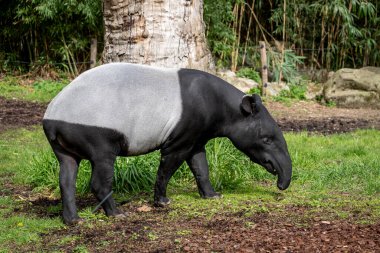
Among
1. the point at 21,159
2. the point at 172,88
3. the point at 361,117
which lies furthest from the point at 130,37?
the point at 361,117

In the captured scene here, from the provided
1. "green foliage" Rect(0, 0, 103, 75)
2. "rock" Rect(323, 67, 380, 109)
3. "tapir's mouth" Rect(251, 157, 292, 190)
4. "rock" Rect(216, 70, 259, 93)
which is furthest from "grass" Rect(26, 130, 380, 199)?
"green foliage" Rect(0, 0, 103, 75)

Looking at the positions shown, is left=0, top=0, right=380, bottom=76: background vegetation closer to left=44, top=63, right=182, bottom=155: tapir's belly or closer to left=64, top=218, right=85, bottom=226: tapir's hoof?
left=44, top=63, right=182, bottom=155: tapir's belly

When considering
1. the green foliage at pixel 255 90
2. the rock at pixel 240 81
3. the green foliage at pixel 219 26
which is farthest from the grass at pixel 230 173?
the green foliage at pixel 219 26

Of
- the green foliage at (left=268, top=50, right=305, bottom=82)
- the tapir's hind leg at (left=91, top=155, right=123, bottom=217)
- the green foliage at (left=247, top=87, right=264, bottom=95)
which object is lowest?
the green foliage at (left=247, top=87, right=264, bottom=95)

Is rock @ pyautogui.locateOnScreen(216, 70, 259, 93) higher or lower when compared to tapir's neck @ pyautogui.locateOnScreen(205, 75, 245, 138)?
lower

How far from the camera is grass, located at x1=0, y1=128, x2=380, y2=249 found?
18.6ft

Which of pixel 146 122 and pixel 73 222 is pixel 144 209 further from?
pixel 146 122

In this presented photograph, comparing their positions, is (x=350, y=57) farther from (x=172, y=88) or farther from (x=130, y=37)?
(x=172, y=88)

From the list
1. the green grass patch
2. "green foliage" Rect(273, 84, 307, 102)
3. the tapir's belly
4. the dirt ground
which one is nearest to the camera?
the dirt ground

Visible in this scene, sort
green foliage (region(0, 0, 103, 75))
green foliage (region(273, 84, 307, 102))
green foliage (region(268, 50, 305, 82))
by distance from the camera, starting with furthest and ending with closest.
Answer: green foliage (region(0, 0, 103, 75)) < green foliage (region(268, 50, 305, 82)) < green foliage (region(273, 84, 307, 102))

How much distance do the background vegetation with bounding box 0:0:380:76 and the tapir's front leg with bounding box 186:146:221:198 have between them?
9.78 m

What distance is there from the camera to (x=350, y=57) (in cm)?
1720

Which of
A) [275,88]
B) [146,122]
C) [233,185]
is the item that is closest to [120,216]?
[146,122]

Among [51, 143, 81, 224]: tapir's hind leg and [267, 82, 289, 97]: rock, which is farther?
[267, 82, 289, 97]: rock
